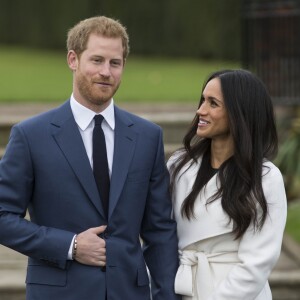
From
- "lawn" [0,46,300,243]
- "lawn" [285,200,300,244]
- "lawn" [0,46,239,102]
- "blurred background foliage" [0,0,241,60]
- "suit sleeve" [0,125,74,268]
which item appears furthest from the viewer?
"blurred background foliage" [0,0,241,60]

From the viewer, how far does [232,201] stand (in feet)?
13.1

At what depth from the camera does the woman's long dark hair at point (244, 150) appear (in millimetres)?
3967

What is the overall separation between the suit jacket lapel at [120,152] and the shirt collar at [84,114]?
5cm

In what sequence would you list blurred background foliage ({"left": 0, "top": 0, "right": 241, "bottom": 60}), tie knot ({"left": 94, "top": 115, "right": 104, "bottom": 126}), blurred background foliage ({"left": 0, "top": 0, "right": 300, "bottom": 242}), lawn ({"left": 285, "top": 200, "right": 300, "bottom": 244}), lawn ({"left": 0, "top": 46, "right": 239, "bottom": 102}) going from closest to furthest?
1. tie knot ({"left": 94, "top": 115, "right": 104, "bottom": 126})
2. lawn ({"left": 285, "top": 200, "right": 300, "bottom": 244})
3. lawn ({"left": 0, "top": 46, "right": 239, "bottom": 102})
4. blurred background foliage ({"left": 0, "top": 0, "right": 300, "bottom": 242})
5. blurred background foliage ({"left": 0, "top": 0, "right": 241, "bottom": 60})

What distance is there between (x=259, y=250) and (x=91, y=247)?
0.59 m

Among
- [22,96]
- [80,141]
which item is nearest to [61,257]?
[80,141]

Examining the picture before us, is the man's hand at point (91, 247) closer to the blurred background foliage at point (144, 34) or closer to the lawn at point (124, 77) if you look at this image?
the lawn at point (124, 77)

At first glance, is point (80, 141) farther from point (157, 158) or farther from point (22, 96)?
point (22, 96)

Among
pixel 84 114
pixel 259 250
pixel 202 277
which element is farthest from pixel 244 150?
pixel 84 114

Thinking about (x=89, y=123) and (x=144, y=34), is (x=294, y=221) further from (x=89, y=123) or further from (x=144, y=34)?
(x=144, y=34)

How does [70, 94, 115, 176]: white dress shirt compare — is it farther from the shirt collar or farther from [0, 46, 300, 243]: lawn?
[0, 46, 300, 243]: lawn

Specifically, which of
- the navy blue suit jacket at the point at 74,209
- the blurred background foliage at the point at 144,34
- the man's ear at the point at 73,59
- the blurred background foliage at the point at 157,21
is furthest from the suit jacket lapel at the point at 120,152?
the blurred background foliage at the point at 157,21

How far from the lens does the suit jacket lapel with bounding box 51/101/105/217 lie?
156 inches

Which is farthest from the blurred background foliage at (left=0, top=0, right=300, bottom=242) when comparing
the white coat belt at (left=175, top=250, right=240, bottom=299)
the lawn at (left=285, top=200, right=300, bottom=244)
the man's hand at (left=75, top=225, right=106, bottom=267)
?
the man's hand at (left=75, top=225, right=106, bottom=267)
